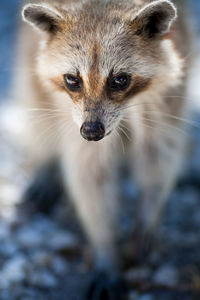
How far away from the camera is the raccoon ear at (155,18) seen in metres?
2.26

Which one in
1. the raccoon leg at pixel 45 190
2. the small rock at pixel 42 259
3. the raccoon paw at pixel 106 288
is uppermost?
the raccoon leg at pixel 45 190

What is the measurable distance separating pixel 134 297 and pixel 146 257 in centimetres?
41

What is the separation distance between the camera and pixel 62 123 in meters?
2.94

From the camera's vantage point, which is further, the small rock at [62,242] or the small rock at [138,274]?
the small rock at [62,242]

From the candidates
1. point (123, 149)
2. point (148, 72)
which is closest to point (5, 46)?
point (123, 149)

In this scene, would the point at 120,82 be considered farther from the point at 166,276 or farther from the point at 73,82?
the point at 166,276

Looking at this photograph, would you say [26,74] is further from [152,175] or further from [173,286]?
[173,286]

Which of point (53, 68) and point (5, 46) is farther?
point (5, 46)

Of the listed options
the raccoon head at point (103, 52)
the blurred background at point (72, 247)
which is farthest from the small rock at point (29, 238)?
the raccoon head at point (103, 52)

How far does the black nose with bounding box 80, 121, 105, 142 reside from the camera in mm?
2271

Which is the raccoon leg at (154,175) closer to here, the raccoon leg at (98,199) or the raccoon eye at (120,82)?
the raccoon leg at (98,199)

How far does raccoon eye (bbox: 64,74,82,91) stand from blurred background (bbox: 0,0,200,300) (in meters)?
0.70

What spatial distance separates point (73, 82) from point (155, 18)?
55cm

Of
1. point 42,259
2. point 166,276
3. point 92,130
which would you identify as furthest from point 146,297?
point 92,130
